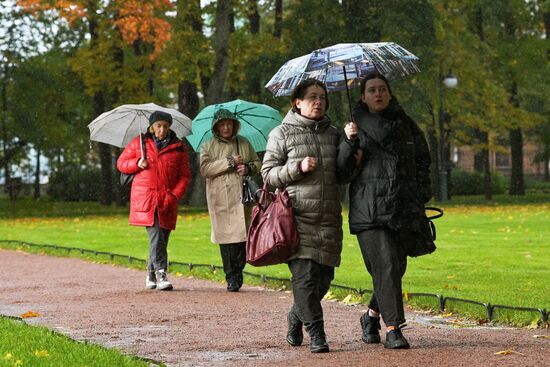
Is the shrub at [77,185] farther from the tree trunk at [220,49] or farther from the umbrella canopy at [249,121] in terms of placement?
the umbrella canopy at [249,121]

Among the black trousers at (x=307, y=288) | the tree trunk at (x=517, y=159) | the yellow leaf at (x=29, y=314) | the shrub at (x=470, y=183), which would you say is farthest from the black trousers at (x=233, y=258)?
the shrub at (x=470, y=183)

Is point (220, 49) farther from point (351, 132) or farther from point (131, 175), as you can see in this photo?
point (351, 132)

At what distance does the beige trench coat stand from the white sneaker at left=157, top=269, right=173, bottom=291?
A: 2.05 feet

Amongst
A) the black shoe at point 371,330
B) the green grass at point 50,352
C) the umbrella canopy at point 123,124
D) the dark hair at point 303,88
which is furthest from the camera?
the umbrella canopy at point 123,124

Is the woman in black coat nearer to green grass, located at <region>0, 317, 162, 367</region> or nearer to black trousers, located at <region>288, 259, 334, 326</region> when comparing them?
black trousers, located at <region>288, 259, 334, 326</region>

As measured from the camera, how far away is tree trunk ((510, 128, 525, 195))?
4884 cm

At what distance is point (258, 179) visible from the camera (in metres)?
42.3

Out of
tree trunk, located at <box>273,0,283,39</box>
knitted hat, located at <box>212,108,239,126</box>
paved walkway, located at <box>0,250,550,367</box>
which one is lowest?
paved walkway, located at <box>0,250,550,367</box>

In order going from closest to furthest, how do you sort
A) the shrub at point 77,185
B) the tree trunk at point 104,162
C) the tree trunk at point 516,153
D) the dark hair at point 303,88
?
1. the dark hair at point 303,88
2. the tree trunk at point 104,162
3. the tree trunk at point 516,153
4. the shrub at point 77,185

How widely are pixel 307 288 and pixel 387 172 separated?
3.04 ft

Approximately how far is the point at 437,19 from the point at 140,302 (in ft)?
100

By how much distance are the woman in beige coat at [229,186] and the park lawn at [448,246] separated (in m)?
1.27

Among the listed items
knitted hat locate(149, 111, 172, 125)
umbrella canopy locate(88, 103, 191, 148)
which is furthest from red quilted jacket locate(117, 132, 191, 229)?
umbrella canopy locate(88, 103, 191, 148)

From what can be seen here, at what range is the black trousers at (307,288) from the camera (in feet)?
26.5
